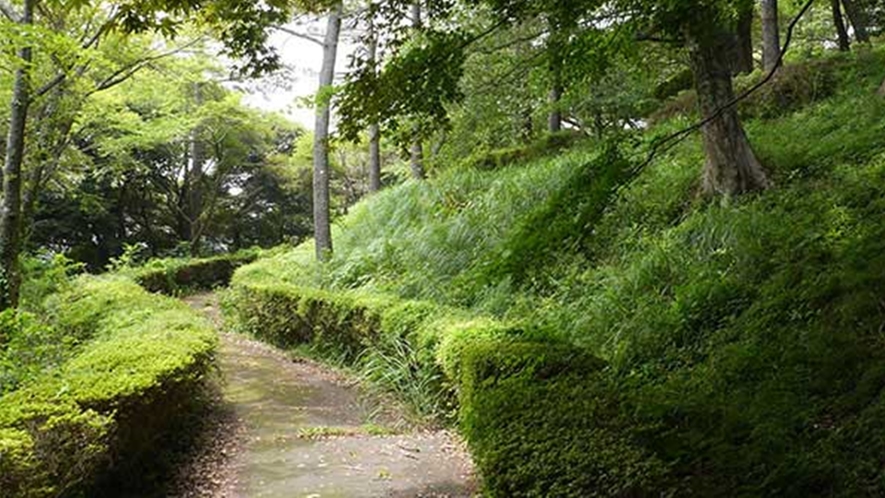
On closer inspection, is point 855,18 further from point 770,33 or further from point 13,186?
point 13,186

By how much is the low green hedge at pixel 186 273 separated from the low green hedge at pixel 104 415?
12.3m

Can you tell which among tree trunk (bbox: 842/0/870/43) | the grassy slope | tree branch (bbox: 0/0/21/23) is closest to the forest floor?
the grassy slope

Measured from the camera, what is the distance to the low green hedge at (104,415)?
11.5 feet

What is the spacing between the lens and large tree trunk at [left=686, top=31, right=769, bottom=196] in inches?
277

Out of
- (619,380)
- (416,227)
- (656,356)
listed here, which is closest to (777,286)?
(656,356)

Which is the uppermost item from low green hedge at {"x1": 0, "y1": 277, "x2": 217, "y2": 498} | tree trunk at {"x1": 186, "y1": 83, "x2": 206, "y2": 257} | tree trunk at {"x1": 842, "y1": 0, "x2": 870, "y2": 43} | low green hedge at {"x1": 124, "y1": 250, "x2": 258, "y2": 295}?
tree trunk at {"x1": 842, "y1": 0, "x2": 870, "y2": 43}

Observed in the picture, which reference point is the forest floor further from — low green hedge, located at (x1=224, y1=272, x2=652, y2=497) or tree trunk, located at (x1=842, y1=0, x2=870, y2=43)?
tree trunk, located at (x1=842, y1=0, x2=870, y2=43)

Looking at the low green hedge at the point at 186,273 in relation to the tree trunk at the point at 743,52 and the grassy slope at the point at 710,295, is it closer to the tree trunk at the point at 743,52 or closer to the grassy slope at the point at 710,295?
the grassy slope at the point at 710,295

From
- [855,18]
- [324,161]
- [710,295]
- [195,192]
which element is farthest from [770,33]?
[195,192]

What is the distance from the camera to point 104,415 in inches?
163

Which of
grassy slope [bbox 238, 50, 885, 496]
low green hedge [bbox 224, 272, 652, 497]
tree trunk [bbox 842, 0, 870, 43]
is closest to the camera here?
low green hedge [bbox 224, 272, 652, 497]

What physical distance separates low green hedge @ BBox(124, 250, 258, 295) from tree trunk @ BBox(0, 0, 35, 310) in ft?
31.9

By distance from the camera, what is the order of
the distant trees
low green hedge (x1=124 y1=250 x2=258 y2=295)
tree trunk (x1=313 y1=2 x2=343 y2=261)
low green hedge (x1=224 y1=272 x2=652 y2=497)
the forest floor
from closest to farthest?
low green hedge (x1=224 y1=272 x2=652 y2=497)
the distant trees
the forest floor
tree trunk (x1=313 y1=2 x2=343 y2=261)
low green hedge (x1=124 y1=250 x2=258 y2=295)

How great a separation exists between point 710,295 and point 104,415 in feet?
14.8
